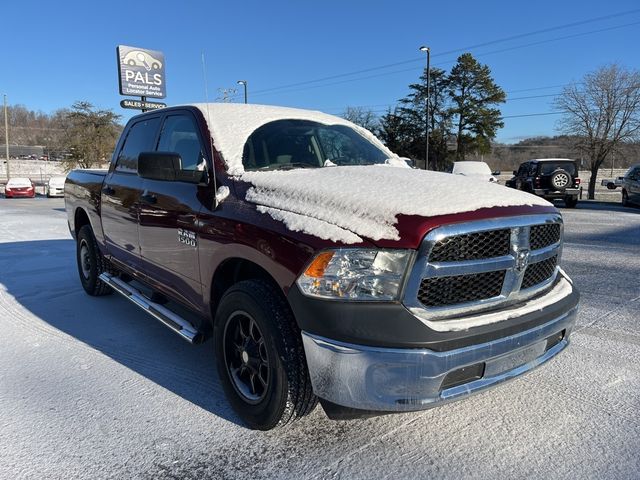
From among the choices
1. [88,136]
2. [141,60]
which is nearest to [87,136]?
[88,136]

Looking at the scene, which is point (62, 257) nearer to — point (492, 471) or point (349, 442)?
point (349, 442)

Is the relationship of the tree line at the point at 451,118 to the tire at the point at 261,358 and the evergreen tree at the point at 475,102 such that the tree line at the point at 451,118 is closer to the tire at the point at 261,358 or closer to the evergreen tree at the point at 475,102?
the evergreen tree at the point at 475,102

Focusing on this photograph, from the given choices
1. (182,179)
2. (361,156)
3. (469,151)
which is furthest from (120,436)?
(469,151)

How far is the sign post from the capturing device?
23.9 m

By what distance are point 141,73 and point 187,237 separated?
955 inches

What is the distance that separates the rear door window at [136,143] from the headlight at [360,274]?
8.71ft

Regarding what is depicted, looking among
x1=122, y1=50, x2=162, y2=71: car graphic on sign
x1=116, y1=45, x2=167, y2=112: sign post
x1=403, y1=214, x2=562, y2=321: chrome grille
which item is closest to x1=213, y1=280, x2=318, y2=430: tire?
x1=403, y1=214, x2=562, y2=321: chrome grille

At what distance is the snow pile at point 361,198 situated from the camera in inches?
91.4

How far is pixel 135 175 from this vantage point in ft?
14.2

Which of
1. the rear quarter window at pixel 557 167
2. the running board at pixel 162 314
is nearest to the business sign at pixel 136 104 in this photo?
the rear quarter window at pixel 557 167

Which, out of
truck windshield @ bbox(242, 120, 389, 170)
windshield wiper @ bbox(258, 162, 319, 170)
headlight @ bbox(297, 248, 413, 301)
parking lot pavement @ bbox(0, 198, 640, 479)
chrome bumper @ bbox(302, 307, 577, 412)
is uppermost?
truck windshield @ bbox(242, 120, 389, 170)

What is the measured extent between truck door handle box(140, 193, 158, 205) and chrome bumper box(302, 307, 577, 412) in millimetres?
1988

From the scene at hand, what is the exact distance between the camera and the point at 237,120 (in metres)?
3.56

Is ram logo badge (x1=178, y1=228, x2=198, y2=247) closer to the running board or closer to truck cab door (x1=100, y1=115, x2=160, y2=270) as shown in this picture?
the running board
